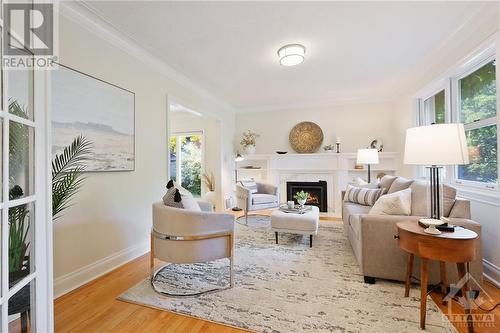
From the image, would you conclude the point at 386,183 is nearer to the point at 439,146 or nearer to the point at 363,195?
the point at 363,195

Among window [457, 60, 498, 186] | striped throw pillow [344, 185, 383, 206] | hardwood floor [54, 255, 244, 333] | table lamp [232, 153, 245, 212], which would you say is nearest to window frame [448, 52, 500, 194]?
window [457, 60, 498, 186]

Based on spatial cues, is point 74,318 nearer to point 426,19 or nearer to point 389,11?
point 389,11

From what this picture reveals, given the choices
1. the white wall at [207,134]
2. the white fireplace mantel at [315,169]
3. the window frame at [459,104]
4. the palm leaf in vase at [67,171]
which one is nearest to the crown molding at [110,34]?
the palm leaf in vase at [67,171]

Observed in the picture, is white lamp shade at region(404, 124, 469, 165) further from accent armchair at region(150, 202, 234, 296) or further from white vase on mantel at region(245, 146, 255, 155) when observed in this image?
white vase on mantel at region(245, 146, 255, 155)

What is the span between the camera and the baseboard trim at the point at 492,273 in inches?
79.0

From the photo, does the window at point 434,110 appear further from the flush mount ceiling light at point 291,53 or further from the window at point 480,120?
the flush mount ceiling light at point 291,53

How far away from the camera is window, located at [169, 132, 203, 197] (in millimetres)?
5922

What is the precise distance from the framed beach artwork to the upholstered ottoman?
76.9 inches

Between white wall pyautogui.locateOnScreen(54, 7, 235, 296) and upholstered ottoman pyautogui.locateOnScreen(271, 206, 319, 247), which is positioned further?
upholstered ottoman pyautogui.locateOnScreen(271, 206, 319, 247)

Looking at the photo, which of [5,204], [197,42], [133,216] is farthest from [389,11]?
[133,216]

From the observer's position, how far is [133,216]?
106 inches

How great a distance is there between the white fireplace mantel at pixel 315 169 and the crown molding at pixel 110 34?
2.67m

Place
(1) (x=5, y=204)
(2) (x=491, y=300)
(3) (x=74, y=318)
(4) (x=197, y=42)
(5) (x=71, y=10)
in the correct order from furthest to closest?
(4) (x=197, y=42)
(5) (x=71, y=10)
(2) (x=491, y=300)
(3) (x=74, y=318)
(1) (x=5, y=204)

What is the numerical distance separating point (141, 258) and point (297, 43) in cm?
310
